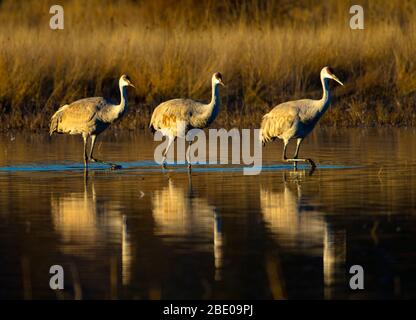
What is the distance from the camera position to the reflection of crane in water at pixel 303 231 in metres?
9.38

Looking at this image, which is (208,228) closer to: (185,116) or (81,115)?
(185,116)

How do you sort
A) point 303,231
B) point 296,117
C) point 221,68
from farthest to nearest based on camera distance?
point 221,68
point 296,117
point 303,231

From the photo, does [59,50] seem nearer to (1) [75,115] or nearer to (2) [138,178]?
(1) [75,115]

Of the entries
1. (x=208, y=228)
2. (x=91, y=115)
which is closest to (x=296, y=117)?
(x=91, y=115)

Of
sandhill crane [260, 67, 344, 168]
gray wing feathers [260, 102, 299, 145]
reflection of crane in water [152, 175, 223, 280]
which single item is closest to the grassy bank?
gray wing feathers [260, 102, 299, 145]

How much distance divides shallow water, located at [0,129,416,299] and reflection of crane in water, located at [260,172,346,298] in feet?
0.04

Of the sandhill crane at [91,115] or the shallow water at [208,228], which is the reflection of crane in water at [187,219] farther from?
the sandhill crane at [91,115]

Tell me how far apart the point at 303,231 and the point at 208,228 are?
83 cm

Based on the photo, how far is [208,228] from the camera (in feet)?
36.1

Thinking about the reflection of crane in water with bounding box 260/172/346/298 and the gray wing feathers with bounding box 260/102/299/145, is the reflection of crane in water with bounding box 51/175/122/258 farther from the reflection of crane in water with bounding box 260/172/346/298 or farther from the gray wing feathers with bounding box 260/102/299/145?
the gray wing feathers with bounding box 260/102/299/145

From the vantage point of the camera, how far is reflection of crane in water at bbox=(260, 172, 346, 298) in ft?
30.8
